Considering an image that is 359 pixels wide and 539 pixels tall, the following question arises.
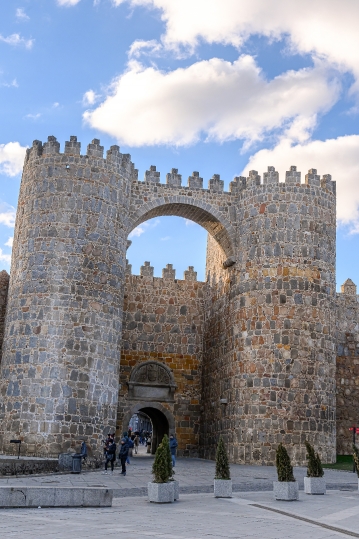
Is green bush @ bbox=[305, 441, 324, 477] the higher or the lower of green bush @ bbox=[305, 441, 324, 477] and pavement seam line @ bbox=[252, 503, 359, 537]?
the higher

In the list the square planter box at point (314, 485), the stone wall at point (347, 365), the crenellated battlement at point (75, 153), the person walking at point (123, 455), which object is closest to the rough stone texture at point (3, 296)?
the crenellated battlement at point (75, 153)

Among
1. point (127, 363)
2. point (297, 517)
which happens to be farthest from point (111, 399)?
point (297, 517)

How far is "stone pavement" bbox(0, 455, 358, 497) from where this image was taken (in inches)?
528

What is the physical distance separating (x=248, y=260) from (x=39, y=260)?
6961 millimetres

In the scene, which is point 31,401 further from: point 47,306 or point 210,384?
point 210,384

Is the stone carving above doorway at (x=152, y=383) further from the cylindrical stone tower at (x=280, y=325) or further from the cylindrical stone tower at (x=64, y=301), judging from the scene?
the cylindrical stone tower at (x=64, y=301)

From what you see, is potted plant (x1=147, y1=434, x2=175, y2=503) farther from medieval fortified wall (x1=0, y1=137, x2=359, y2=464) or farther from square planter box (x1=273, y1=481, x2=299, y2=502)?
medieval fortified wall (x1=0, y1=137, x2=359, y2=464)

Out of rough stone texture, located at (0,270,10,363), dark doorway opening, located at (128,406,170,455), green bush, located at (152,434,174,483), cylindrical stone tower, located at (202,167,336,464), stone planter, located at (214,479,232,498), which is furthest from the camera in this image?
dark doorway opening, located at (128,406,170,455)

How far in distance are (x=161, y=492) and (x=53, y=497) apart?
1.96 metres

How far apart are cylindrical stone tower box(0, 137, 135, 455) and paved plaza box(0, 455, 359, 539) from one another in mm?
4592

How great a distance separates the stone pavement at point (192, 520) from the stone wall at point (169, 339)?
44.0 ft

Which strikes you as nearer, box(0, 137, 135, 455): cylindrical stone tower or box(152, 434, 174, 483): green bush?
box(152, 434, 174, 483): green bush

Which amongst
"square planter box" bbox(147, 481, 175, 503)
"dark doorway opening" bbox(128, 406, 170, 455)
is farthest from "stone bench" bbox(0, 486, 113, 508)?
"dark doorway opening" bbox(128, 406, 170, 455)

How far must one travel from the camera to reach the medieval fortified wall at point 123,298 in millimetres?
19656
